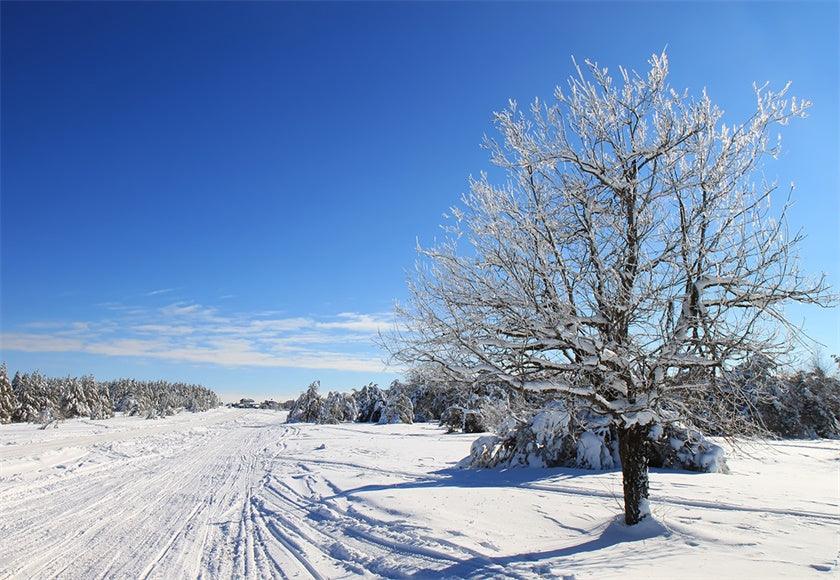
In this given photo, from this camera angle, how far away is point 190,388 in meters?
162

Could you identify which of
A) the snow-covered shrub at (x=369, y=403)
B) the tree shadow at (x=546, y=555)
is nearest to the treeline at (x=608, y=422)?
the tree shadow at (x=546, y=555)

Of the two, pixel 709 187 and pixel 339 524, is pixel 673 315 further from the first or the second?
pixel 339 524

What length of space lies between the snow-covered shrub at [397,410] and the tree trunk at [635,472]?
49.4 m

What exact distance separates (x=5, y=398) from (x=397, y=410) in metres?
46.8

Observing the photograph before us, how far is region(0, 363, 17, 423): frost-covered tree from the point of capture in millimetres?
56612

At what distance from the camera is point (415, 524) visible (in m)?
8.23

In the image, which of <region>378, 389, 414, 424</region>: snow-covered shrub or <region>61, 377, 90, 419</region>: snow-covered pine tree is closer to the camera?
<region>378, 389, 414, 424</region>: snow-covered shrub

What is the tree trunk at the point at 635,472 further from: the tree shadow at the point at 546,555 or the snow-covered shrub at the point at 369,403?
the snow-covered shrub at the point at 369,403

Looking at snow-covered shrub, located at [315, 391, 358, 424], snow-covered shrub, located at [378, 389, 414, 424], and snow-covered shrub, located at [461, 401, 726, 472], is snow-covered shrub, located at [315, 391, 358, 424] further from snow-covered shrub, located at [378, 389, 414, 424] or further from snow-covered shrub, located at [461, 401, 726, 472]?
snow-covered shrub, located at [461, 401, 726, 472]

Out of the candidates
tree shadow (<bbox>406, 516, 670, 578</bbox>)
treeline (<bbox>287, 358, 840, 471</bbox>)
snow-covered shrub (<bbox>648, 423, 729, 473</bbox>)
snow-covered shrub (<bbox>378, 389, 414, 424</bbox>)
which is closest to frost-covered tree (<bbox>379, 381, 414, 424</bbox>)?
snow-covered shrub (<bbox>378, 389, 414, 424</bbox>)

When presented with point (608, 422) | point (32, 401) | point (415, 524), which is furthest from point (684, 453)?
point (32, 401)

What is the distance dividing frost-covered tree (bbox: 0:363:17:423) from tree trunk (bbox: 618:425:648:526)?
71712 mm

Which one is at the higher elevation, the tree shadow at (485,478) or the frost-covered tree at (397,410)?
the frost-covered tree at (397,410)

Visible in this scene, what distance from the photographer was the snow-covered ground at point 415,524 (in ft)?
20.1
